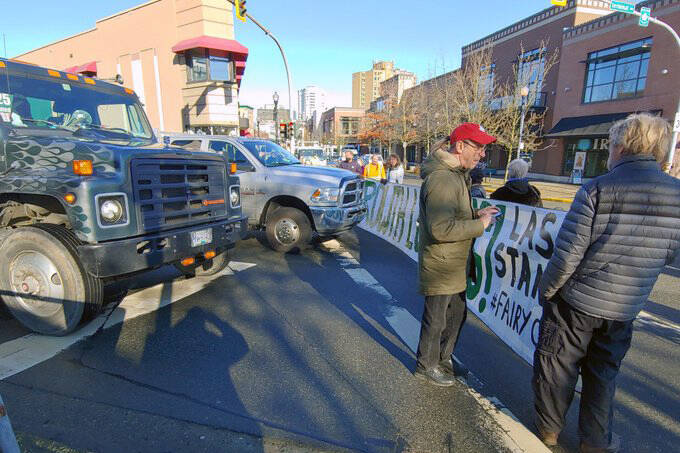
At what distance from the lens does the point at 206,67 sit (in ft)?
66.1

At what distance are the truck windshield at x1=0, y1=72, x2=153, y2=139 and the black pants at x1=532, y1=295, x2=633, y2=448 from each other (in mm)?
4829

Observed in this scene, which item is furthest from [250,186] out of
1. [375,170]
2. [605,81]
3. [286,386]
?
[605,81]

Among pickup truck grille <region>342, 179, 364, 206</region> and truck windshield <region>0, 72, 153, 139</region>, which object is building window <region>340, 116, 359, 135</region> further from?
truck windshield <region>0, 72, 153, 139</region>

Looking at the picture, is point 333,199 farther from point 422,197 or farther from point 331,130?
point 331,130

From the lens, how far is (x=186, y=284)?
5094 millimetres

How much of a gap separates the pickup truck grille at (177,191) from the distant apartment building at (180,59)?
56.5 feet

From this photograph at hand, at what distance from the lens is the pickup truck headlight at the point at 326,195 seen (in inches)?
256

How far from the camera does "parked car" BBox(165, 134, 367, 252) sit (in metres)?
6.52

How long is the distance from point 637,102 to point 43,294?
2745cm

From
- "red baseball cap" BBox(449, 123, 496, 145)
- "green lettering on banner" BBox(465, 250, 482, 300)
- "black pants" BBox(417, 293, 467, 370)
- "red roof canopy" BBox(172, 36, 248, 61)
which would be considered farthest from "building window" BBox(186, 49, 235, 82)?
"black pants" BBox(417, 293, 467, 370)

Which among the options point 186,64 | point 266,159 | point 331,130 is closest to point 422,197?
point 266,159

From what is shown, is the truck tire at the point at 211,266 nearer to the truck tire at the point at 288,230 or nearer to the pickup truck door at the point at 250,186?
the truck tire at the point at 288,230

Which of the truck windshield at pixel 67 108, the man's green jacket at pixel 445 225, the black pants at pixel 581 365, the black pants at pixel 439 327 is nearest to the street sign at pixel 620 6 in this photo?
the man's green jacket at pixel 445 225

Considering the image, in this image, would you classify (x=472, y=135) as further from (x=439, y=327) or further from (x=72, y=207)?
(x=72, y=207)
